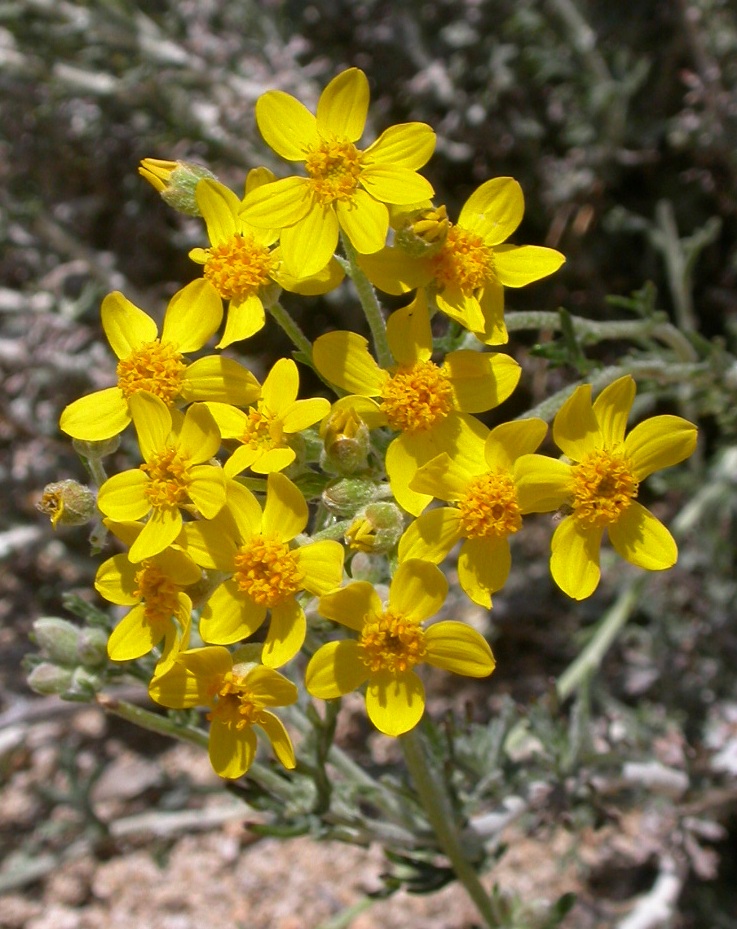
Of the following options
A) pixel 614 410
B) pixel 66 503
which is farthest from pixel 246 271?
pixel 614 410

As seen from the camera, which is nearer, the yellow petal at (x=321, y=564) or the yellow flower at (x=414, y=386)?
the yellow petal at (x=321, y=564)

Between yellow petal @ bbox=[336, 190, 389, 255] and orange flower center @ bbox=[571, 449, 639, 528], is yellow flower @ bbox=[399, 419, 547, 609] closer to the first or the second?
orange flower center @ bbox=[571, 449, 639, 528]

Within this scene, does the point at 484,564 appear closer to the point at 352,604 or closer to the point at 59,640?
the point at 352,604

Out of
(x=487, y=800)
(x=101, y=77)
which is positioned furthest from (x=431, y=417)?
(x=101, y=77)

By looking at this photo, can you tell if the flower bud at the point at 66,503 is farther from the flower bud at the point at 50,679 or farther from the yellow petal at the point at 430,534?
the yellow petal at the point at 430,534

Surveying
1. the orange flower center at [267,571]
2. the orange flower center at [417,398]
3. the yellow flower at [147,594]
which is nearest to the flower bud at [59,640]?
the yellow flower at [147,594]

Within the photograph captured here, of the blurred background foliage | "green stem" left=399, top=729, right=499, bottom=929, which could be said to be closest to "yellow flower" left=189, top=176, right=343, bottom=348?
"green stem" left=399, top=729, right=499, bottom=929
